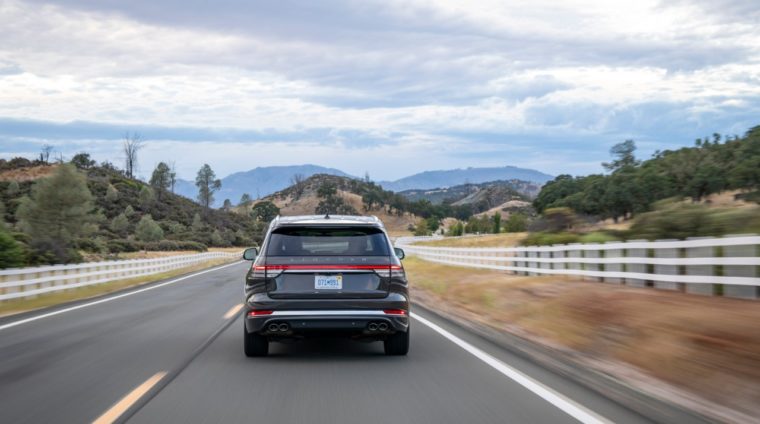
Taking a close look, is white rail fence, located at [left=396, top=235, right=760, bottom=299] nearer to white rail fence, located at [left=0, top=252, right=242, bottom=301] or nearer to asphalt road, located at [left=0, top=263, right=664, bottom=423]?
asphalt road, located at [left=0, top=263, right=664, bottom=423]

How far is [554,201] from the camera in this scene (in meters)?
130

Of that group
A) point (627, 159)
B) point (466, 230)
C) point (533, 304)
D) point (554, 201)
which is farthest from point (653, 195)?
point (533, 304)

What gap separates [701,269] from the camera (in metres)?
12.8

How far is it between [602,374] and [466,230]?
16807 centimetres

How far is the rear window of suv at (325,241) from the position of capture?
372 inches

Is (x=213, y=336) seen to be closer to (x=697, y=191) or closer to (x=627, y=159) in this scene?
(x=697, y=191)

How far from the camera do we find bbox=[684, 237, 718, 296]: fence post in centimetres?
1249

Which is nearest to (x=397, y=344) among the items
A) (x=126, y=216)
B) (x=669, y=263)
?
(x=669, y=263)

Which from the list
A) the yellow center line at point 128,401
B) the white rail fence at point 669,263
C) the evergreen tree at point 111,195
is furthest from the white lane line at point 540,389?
the evergreen tree at point 111,195

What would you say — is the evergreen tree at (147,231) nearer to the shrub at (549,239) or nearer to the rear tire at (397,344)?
the shrub at (549,239)

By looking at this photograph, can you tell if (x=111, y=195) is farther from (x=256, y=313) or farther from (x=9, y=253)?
(x=256, y=313)

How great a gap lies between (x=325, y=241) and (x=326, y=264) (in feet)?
1.38

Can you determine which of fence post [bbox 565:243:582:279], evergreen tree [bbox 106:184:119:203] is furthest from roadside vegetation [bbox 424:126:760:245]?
evergreen tree [bbox 106:184:119:203]

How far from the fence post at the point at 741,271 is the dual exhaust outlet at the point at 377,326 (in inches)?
212
